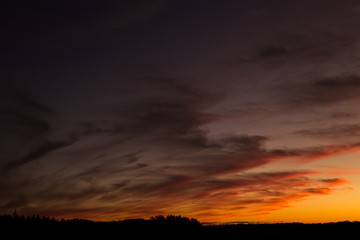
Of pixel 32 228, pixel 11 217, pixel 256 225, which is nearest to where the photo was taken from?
pixel 32 228

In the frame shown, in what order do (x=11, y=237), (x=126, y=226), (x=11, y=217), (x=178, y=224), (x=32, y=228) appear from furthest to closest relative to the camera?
(x=178, y=224) < (x=126, y=226) < (x=11, y=217) < (x=32, y=228) < (x=11, y=237)

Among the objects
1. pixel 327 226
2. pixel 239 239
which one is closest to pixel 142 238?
pixel 239 239

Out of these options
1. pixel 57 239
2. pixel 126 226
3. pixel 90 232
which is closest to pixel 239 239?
pixel 126 226

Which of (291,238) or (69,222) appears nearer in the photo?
(69,222)

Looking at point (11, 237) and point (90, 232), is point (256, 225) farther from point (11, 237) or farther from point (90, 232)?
point (11, 237)

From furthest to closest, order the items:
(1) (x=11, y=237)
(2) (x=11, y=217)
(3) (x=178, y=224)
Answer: (3) (x=178, y=224) → (2) (x=11, y=217) → (1) (x=11, y=237)

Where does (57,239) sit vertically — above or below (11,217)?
below

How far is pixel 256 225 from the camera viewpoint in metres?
47.9

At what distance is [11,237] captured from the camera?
71.0ft

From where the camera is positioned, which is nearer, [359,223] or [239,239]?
[239,239]

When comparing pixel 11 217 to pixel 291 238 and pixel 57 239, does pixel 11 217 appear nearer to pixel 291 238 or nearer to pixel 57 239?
pixel 57 239

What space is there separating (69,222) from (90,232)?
1.92 m

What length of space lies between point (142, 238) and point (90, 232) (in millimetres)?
3875

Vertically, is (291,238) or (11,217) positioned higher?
(11,217)
